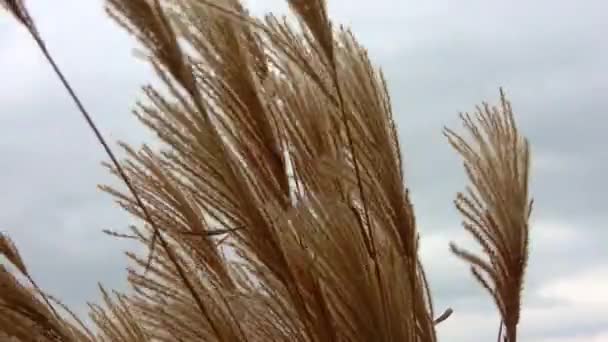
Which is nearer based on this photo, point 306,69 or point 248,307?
point 306,69

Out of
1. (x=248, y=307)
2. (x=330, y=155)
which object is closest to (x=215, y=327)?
(x=248, y=307)

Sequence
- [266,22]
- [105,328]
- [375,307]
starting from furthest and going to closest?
[105,328]
[266,22]
[375,307]

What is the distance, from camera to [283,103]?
5.22 ft

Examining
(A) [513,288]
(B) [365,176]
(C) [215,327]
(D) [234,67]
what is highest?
(D) [234,67]

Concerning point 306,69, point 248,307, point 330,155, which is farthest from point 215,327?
point 306,69

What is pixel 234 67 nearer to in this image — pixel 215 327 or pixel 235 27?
pixel 235 27

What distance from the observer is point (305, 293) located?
4.92 ft

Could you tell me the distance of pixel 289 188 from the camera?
1554mm

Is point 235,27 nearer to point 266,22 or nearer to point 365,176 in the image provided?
point 266,22

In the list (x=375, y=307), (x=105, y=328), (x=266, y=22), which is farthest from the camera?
(x=105, y=328)

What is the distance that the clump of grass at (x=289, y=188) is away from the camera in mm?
A: 1460

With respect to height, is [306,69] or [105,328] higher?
[306,69]

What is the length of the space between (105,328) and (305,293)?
1.87ft

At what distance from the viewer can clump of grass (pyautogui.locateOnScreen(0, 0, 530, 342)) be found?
1.46 m
